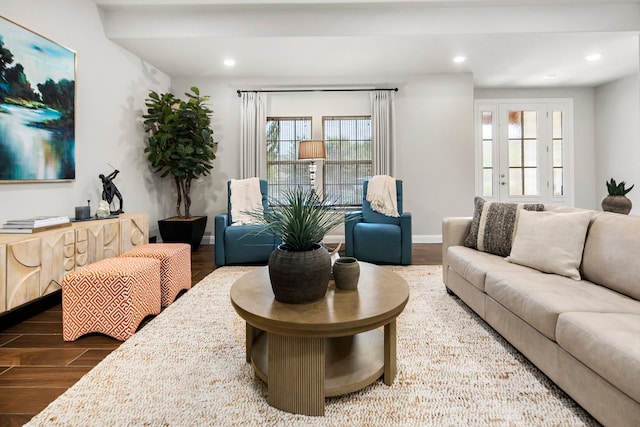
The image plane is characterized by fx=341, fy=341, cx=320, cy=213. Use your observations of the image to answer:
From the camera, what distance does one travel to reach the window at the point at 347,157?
17.9 ft

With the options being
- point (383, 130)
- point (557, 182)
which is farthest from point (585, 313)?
point (557, 182)

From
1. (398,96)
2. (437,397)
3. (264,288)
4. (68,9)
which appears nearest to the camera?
(437,397)

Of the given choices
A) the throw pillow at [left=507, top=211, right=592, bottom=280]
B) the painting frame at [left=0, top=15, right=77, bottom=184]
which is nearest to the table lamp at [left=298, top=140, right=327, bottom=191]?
the painting frame at [left=0, top=15, right=77, bottom=184]

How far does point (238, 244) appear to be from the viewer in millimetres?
3877

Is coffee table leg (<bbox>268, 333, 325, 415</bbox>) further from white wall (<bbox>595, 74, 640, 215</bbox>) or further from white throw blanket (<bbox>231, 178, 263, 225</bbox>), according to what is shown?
white wall (<bbox>595, 74, 640, 215</bbox>)

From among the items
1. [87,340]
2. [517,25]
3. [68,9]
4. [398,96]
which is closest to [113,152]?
[68,9]

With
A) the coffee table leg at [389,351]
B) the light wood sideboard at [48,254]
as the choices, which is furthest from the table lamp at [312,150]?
the coffee table leg at [389,351]

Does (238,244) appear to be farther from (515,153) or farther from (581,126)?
(581,126)

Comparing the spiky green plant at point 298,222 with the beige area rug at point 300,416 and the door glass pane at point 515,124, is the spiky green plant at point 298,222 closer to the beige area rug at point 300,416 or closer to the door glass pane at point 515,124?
the beige area rug at point 300,416

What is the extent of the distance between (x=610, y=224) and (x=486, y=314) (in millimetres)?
823

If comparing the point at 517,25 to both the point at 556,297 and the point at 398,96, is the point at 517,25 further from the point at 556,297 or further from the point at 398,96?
the point at 556,297

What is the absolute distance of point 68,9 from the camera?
10.4 feet

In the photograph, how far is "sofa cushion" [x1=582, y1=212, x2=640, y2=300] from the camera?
1.64 m

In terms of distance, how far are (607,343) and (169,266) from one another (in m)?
2.63
